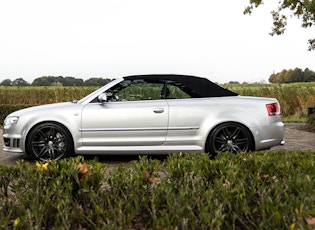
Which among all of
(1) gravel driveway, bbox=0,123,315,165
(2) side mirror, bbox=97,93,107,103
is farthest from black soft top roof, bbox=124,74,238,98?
(1) gravel driveway, bbox=0,123,315,165

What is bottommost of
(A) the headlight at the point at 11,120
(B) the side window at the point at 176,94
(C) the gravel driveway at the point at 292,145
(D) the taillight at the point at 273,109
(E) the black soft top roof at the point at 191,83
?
(C) the gravel driveway at the point at 292,145

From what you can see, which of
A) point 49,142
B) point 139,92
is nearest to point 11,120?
point 49,142

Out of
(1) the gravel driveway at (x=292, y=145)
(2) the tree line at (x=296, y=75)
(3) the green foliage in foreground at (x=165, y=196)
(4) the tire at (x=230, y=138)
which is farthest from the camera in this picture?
(2) the tree line at (x=296, y=75)

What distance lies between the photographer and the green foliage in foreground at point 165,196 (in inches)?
118

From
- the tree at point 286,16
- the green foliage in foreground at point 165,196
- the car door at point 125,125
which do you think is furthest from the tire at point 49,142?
the tree at point 286,16

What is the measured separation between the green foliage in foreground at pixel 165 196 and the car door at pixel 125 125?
3182 millimetres

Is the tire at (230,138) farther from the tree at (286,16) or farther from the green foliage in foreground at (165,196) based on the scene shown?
the tree at (286,16)

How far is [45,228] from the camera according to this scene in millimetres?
3520

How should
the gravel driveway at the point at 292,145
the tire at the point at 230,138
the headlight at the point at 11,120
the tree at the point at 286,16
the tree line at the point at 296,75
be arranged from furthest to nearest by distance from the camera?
1. the tree line at the point at 296,75
2. the tree at the point at 286,16
3. the gravel driveway at the point at 292,145
4. the headlight at the point at 11,120
5. the tire at the point at 230,138

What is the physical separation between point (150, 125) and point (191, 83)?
1.15m

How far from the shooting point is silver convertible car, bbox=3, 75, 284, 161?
7.62m

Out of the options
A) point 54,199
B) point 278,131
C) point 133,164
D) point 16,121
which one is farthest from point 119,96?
point 54,199

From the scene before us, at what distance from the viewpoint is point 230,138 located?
7625 mm

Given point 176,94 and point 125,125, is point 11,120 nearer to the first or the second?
point 125,125
